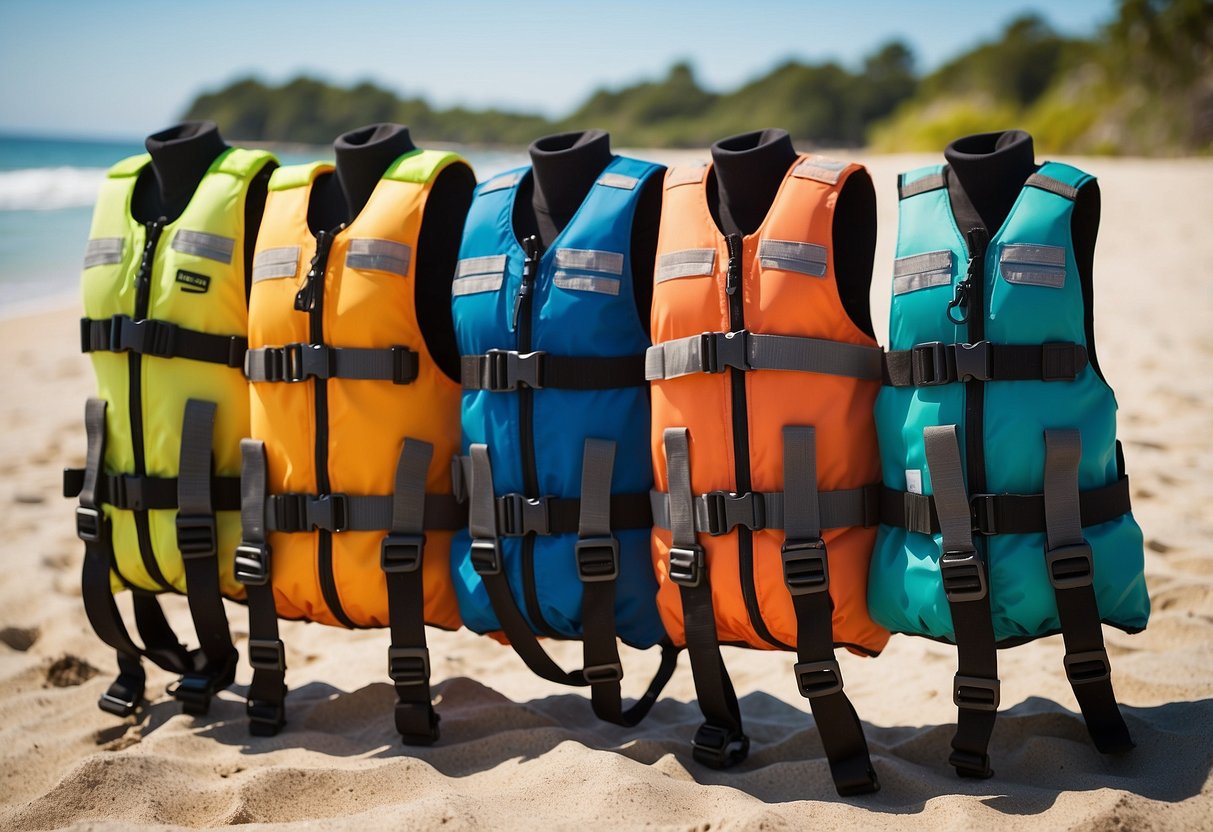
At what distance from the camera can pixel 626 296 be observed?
3.09 m

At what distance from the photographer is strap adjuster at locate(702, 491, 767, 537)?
2822mm

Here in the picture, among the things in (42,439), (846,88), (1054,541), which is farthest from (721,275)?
(846,88)

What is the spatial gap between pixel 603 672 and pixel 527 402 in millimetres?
885

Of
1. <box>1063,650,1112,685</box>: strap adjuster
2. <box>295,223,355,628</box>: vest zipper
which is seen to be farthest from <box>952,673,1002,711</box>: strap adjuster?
<box>295,223,355,628</box>: vest zipper

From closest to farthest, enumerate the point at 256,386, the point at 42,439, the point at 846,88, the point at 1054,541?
the point at 1054,541 → the point at 256,386 → the point at 42,439 → the point at 846,88

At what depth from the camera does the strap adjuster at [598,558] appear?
119 inches

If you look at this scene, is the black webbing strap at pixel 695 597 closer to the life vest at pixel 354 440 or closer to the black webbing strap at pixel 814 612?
the black webbing strap at pixel 814 612

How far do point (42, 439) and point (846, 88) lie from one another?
69077mm

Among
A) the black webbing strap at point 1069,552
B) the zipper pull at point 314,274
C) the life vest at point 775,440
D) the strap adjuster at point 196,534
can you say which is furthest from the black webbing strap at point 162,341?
the black webbing strap at point 1069,552

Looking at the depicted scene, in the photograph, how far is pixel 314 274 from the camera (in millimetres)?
3252

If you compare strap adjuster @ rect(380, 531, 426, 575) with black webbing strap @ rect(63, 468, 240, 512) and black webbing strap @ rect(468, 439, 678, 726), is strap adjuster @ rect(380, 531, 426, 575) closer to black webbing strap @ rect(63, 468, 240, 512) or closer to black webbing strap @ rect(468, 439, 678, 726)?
black webbing strap @ rect(468, 439, 678, 726)

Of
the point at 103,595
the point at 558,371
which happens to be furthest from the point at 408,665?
the point at 103,595

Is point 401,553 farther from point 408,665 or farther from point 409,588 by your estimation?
point 408,665

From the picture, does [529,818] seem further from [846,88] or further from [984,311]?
[846,88]
